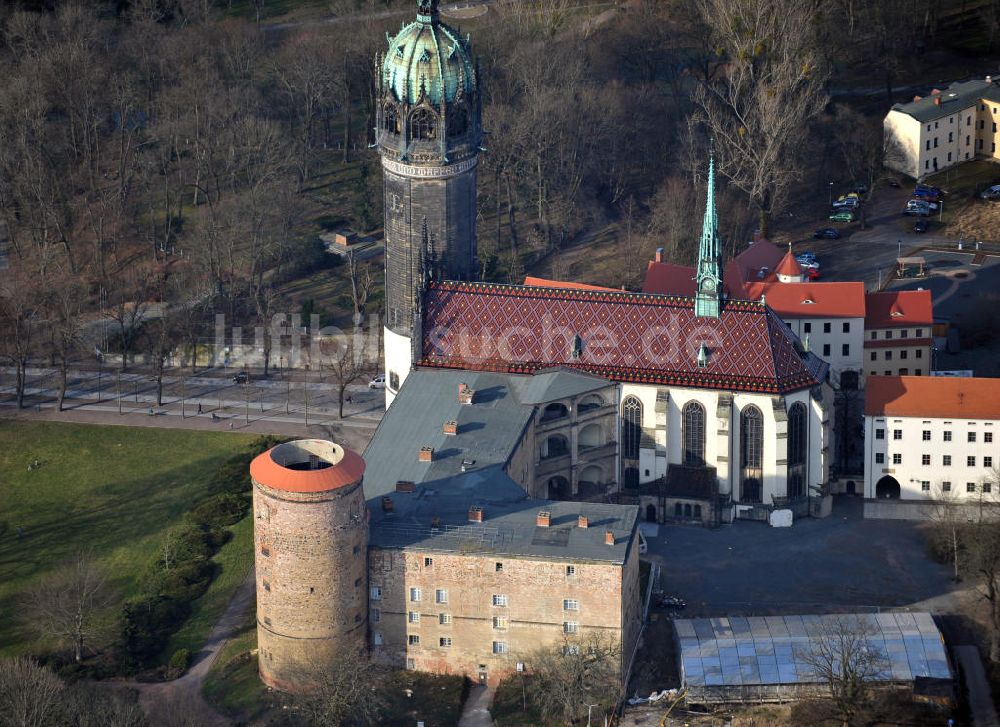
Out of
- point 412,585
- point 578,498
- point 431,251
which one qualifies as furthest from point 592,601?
point 431,251

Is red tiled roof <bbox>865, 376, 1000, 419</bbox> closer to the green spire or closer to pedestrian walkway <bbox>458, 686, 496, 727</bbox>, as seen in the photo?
the green spire

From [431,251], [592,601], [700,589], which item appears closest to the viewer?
[592,601]

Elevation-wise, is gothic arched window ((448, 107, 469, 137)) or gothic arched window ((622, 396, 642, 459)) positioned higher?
gothic arched window ((448, 107, 469, 137))

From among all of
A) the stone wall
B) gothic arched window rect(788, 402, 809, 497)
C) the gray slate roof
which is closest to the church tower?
the gray slate roof

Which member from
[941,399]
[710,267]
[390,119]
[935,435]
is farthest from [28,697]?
[941,399]

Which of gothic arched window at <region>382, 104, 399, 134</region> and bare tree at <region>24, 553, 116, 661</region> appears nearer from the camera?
bare tree at <region>24, 553, 116, 661</region>

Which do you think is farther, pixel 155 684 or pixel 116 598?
pixel 116 598

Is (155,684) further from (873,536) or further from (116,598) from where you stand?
→ (873,536)
